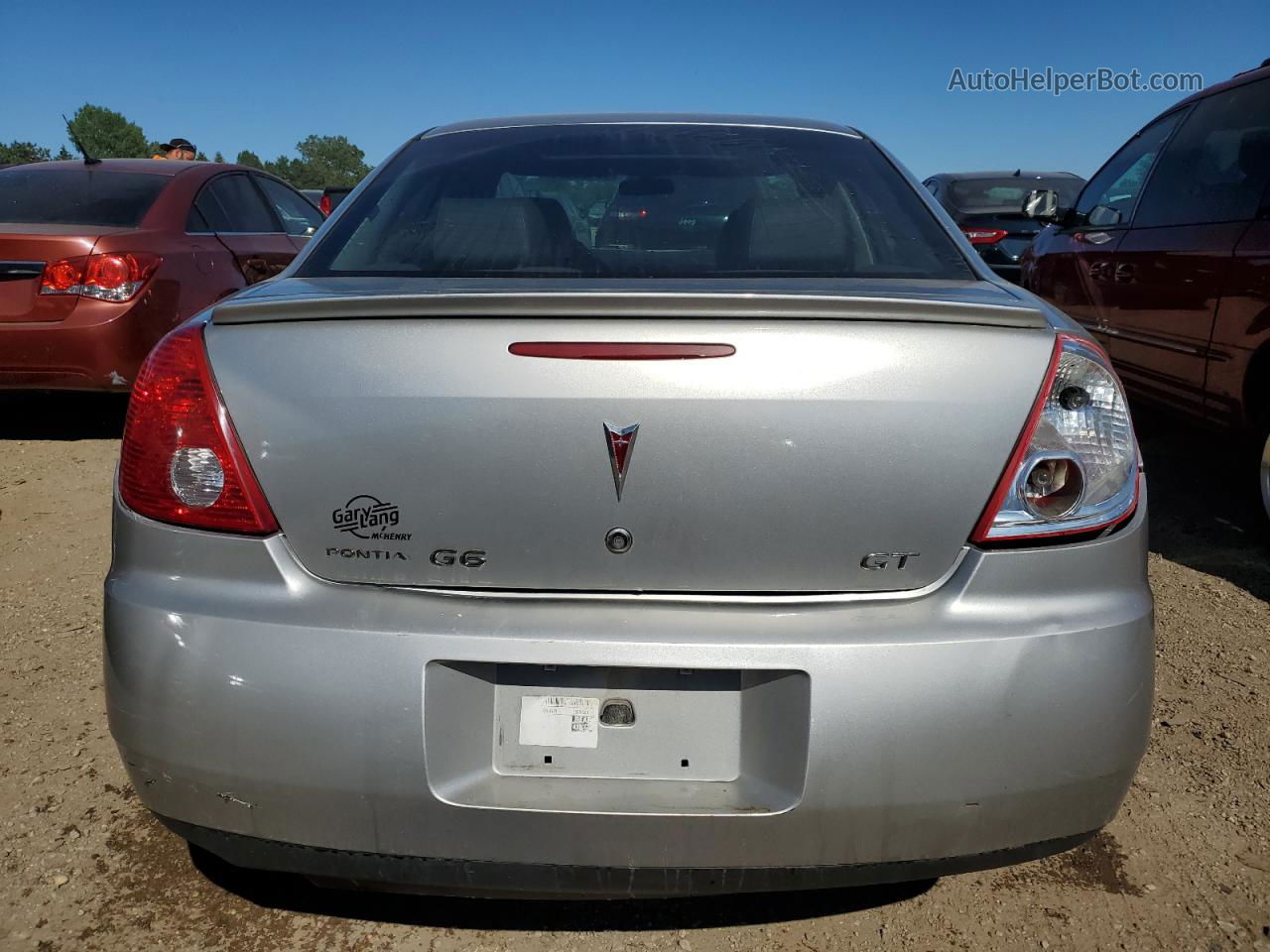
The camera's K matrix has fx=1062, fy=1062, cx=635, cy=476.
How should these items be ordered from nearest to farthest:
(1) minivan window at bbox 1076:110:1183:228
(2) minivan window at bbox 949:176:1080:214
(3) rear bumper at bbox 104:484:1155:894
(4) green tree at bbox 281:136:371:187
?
(3) rear bumper at bbox 104:484:1155:894 → (1) minivan window at bbox 1076:110:1183:228 → (2) minivan window at bbox 949:176:1080:214 → (4) green tree at bbox 281:136:371:187

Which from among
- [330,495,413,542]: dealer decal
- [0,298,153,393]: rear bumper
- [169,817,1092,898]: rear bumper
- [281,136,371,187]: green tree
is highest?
[330,495,413,542]: dealer decal

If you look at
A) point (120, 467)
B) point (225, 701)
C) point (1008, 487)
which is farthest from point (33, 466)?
point (1008, 487)

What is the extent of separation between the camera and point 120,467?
1761 mm

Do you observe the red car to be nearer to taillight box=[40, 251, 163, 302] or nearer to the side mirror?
taillight box=[40, 251, 163, 302]

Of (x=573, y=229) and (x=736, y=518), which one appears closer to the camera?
(x=736, y=518)

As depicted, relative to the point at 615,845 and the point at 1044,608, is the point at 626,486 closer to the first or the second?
the point at 615,845

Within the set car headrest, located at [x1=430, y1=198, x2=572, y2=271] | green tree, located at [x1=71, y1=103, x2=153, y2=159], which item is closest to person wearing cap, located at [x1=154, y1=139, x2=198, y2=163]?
car headrest, located at [x1=430, y1=198, x2=572, y2=271]

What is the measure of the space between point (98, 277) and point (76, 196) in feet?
2.58

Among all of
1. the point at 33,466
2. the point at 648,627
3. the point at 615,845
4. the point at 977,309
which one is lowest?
the point at 33,466

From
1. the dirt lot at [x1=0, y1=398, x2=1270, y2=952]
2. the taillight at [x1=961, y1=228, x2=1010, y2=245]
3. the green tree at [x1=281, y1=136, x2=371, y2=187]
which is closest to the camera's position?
the dirt lot at [x1=0, y1=398, x2=1270, y2=952]

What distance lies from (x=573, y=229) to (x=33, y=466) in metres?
4.12

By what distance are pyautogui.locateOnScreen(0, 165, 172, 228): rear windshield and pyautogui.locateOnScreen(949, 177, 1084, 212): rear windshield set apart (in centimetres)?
722

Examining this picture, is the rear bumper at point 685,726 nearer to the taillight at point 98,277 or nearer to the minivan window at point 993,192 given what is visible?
the taillight at point 98,277

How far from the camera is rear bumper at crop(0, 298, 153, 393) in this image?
16.8ft
